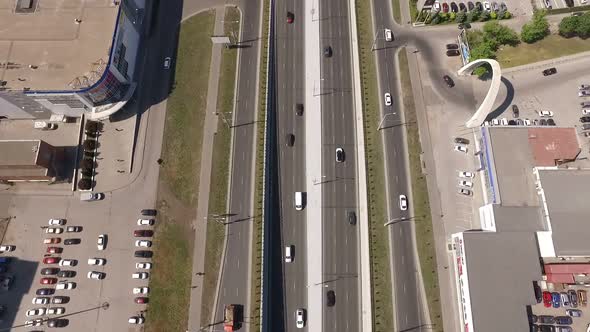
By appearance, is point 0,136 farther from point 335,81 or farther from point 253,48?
point 335,81

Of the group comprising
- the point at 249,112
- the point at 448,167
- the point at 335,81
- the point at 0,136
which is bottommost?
the point at 448,167

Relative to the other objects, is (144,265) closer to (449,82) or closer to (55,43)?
(55,43)

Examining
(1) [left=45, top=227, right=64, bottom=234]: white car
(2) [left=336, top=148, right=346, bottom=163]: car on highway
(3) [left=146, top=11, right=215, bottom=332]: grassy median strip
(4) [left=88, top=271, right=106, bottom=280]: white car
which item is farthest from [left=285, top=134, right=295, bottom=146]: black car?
(1) [left=45, top=227, right=64, bottom=234]: white car

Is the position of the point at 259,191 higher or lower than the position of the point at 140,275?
higher

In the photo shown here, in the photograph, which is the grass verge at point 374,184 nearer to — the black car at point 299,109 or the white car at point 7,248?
the black car at point 299,109

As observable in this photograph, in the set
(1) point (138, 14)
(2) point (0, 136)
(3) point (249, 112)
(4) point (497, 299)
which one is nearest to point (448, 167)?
(4) point (497, 299)

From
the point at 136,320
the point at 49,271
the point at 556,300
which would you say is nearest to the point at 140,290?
the point at 136,320
